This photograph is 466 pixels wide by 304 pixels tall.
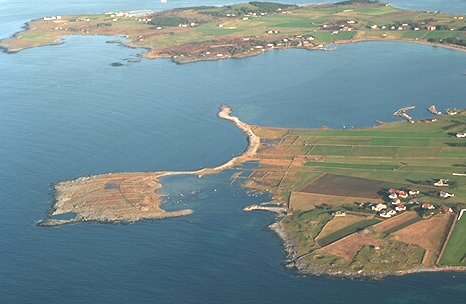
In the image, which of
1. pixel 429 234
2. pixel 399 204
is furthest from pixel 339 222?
pixel 429 234

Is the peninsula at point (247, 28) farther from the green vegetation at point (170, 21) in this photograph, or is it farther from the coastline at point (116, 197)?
the coastline at point (116, 197)

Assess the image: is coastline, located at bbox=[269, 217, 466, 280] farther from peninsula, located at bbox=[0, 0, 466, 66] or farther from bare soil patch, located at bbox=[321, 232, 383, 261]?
peninsula, located at bbox=[0, 0, 466, 66]

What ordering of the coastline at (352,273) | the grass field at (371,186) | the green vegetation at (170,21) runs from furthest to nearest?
the green vegetation at (170,21) < the grass field at (371,186) < the coastline at (352,273)

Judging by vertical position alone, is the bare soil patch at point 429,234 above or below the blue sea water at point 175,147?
above

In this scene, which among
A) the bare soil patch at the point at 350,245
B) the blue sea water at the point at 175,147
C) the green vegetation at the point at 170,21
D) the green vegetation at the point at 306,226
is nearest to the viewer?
the blue sea water at the point at 175,147

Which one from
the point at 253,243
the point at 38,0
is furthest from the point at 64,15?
the point at 253,243

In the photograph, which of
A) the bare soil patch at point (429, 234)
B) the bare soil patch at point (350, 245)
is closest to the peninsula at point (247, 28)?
the bare soil patch at point (429, 234)

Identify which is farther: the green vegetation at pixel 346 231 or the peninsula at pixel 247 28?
the peninsula at pixel 247 28

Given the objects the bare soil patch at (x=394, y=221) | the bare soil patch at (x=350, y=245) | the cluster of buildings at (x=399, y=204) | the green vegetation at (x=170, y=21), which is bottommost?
the bare soil patch at (x=350, y=245)
